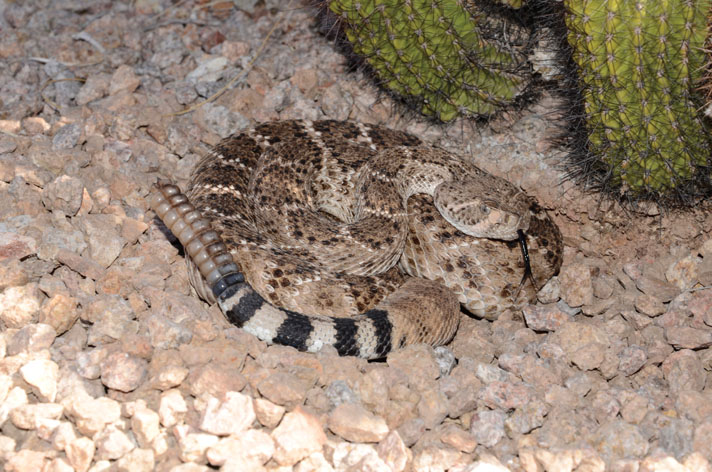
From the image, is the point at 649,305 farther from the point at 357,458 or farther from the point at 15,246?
the point at 15,246

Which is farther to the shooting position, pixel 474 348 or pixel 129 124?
pixel 129 124

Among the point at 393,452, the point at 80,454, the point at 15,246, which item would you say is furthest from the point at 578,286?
the point at 15,246

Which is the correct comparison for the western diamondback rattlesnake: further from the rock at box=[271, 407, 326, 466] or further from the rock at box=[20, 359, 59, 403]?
the rock at box=[20, 359, 59, 403]

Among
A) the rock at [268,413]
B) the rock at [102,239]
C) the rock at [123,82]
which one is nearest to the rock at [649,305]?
the rock at [268,413]

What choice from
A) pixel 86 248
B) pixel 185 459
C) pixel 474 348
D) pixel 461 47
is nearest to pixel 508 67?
pixel 461 47

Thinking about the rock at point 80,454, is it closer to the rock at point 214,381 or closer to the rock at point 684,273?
the rock at point 214,381

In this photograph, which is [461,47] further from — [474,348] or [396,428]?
[396,428]

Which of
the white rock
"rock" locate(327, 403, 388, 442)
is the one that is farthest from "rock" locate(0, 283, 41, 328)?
"rock" locate(327, 403, 388, 442)
